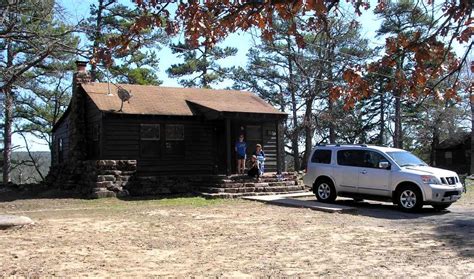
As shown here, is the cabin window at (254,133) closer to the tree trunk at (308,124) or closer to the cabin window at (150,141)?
the cabin window at (150,141)

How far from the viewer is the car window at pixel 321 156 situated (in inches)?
624

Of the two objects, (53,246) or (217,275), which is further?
(53,246)

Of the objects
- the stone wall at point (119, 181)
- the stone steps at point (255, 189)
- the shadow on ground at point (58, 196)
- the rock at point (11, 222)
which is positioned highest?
the stone wall at point (119, 181)

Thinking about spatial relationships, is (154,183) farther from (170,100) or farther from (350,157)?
(350,157)

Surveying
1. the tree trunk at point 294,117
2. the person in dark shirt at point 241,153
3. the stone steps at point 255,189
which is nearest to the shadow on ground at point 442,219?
the stone steps at point 255,189

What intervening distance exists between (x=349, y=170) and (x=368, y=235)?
5486 mm

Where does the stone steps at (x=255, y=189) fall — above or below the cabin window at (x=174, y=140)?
below

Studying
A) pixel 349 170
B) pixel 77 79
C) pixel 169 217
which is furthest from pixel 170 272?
pixel 77 79

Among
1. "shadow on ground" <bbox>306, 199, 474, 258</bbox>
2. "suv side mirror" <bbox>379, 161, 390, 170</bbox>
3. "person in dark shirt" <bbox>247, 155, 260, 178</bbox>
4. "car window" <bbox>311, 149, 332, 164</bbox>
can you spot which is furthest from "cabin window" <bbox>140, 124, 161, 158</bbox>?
"suv side mirror" <bbox>379, 161, 390, 170</bbox>

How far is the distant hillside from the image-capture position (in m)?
37.9

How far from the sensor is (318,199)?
16125mm

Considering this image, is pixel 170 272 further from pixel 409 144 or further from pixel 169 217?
pixel 409 144

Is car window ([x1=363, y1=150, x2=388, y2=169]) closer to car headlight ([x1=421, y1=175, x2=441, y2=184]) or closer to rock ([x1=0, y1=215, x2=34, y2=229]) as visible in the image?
car headlight ([x1=421, y1=175, x2=441, y2=184])

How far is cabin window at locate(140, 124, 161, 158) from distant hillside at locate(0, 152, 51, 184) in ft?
67.8
